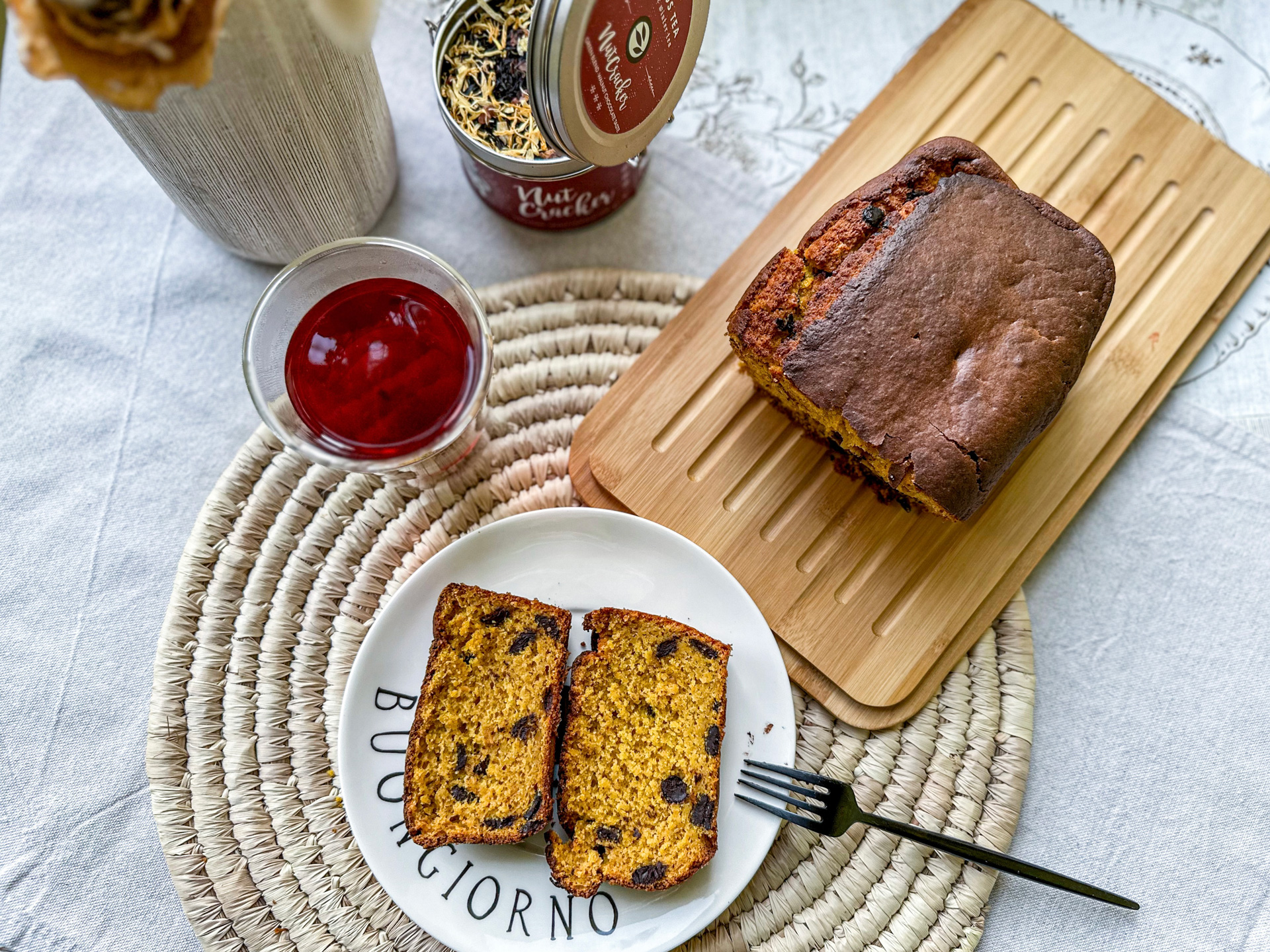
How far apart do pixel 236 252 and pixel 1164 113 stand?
208 centimetres

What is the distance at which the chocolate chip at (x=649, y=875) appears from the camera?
1647 millimetres

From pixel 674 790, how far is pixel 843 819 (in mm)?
339

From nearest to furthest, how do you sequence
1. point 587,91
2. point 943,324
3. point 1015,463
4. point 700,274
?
1. point 587,91
2. point 943,324
3. point 1015,463
4. point 700,274

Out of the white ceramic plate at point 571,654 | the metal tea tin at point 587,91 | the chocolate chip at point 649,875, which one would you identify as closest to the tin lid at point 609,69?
the metal tea tin at point 587,91

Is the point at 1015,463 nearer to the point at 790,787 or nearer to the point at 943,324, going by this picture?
the point at 943,324

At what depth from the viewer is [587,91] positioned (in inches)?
60.7

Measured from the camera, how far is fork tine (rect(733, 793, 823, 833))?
5.57 ft

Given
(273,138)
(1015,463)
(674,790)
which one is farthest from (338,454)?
(1015,463)

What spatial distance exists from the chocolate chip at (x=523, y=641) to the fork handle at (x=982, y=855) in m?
0.72

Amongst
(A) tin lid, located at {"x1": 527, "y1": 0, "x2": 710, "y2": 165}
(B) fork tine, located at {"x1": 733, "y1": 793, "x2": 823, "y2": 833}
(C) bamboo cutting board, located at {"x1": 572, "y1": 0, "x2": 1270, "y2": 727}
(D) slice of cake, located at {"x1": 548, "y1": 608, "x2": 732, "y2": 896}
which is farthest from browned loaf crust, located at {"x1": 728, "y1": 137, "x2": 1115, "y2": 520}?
(B) fork tine, located at {"x1": 733, "y1": 793, "x2": 823, "y2": 833}

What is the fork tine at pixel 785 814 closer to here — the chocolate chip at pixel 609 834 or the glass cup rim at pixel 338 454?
the chocolate chip at pixel 609 834

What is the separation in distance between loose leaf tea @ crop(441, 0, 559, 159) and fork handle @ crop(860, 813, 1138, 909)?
1453 millimetres

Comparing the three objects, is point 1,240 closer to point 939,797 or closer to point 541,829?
point 541,829

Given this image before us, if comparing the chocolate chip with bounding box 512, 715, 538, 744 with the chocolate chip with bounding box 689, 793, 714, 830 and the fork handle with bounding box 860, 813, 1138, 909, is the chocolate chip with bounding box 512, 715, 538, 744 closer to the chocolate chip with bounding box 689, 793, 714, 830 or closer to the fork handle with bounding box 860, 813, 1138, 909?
the chocolate chip with bounding box 689, 793, 714, 830
